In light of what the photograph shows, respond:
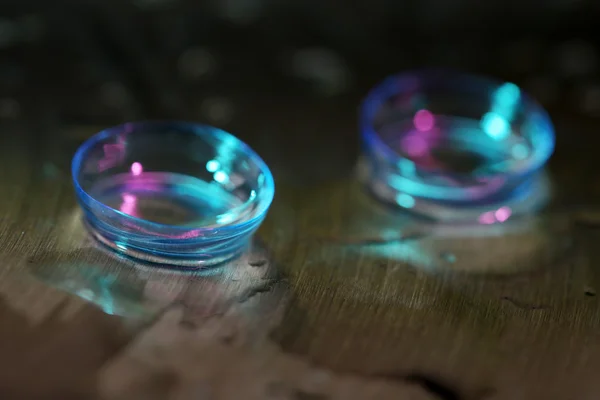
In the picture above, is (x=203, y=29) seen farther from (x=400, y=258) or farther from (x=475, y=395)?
(x=475, y=395)

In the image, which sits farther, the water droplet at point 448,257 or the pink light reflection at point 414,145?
the pink light reflection at point 414,145

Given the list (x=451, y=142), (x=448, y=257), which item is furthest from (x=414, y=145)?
(x=448, y=257)

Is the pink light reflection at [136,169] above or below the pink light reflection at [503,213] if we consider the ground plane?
below

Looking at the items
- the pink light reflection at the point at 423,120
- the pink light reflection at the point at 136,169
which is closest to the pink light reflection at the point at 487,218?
the pink light reflection at the point at 423,120

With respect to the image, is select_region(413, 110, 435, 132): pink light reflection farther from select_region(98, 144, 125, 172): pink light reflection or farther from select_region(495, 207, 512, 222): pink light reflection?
select_region(98, 144, 125, 172): pink light reflection

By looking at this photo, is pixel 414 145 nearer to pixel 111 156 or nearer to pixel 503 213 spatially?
Answer: pixel 503 213

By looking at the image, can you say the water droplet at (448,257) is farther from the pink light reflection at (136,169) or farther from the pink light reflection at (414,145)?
the pink light reflection at (136,169)

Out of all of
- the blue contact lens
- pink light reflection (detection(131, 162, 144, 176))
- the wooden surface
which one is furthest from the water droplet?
pink light reflection (detection(131, 162, 144, 176))
